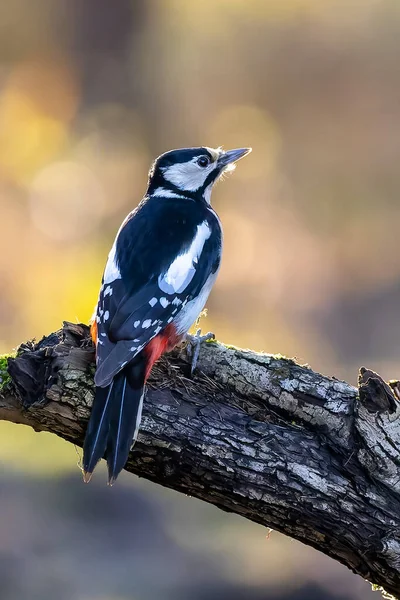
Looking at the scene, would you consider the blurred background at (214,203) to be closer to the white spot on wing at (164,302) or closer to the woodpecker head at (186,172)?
the woodpecker head at (186,172)

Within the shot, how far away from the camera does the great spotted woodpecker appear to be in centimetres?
273

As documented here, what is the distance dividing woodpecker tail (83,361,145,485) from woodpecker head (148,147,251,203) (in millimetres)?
1313

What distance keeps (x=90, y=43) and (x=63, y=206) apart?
276 centimetres

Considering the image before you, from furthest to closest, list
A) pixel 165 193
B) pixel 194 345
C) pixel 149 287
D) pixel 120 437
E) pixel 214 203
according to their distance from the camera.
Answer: pixel 214 203 < pixel 165 193 < pixel 149 287 < pixel 194 345 < pixel 120 437

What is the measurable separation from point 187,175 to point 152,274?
807 millimetres

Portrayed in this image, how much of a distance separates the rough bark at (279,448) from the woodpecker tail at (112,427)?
5 cm

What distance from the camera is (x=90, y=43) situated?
1112cm

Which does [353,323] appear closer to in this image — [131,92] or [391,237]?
[391,237]

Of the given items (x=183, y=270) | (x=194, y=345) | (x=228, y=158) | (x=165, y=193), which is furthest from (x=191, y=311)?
(x=228, y=158)

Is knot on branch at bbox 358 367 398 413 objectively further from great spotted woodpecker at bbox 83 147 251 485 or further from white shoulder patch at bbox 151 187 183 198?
white shoulder patch at bbox 151 187 183 198

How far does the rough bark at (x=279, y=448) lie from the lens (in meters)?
2.73

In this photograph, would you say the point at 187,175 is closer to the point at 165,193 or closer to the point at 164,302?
the point at 165,193

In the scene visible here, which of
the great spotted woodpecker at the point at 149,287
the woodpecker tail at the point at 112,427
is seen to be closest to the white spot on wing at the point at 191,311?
the great spotted woodpecker at the point at 149,287

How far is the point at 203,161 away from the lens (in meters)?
3.96
